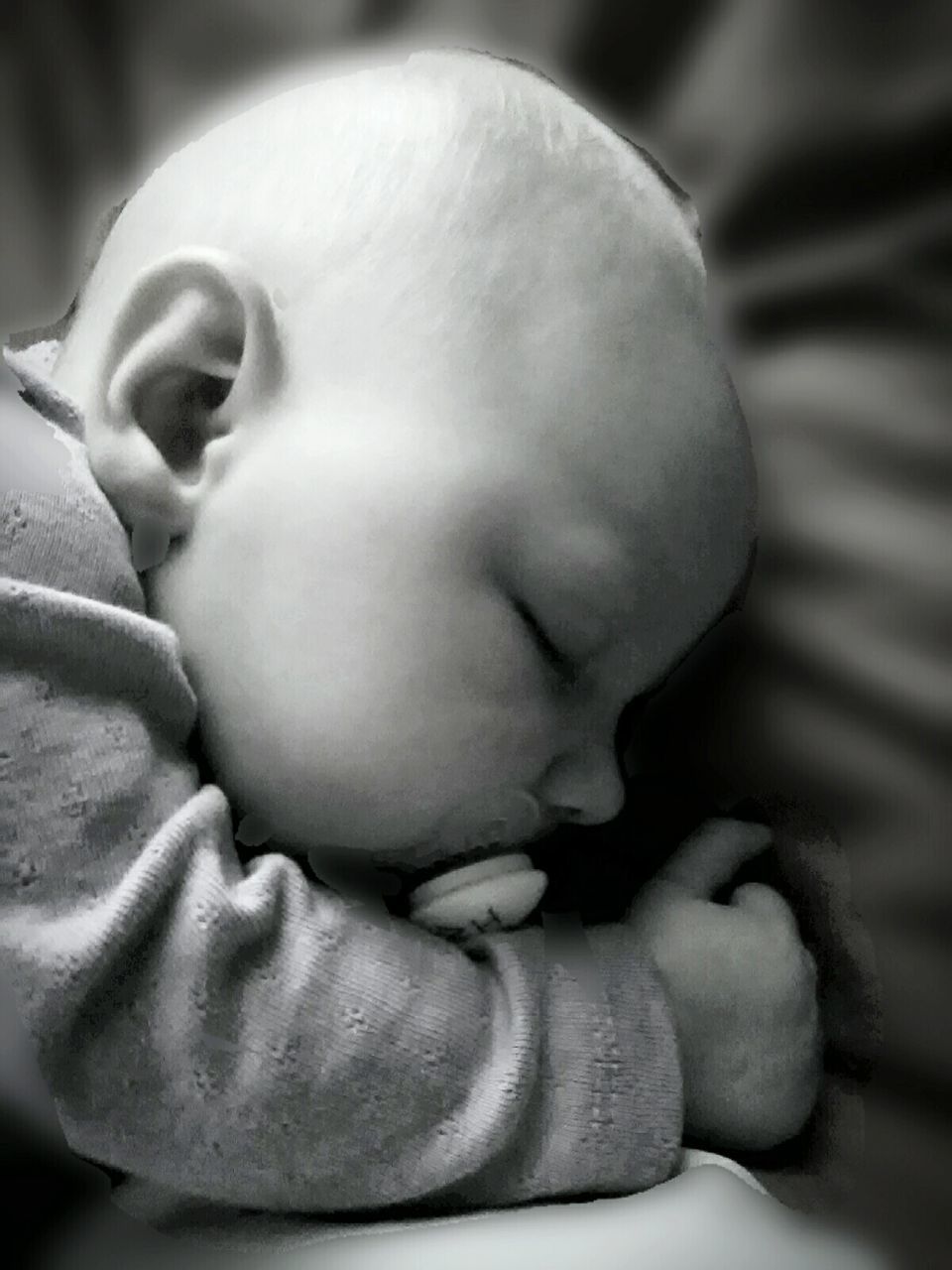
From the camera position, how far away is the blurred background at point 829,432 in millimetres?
578

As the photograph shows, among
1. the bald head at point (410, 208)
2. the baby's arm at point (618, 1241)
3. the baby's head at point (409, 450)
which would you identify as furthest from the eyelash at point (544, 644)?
the baby's arm at point (618, 1241)

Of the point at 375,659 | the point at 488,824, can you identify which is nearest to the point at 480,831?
the point at 488,824

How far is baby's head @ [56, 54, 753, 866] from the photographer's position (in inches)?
19.2

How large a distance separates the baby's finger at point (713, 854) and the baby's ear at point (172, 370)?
310 millimetres

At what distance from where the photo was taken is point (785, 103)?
0.68m

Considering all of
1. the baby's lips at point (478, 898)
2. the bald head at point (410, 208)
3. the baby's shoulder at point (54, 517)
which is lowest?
the baby's lips at point (478, 898)

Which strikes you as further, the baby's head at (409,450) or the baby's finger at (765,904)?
the baby's finger at (765,904)

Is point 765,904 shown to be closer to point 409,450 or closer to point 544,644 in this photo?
point 544,644

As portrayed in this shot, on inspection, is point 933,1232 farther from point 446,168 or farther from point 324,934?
point 446,168

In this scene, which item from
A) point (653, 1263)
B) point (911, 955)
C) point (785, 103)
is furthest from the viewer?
point (785, 103)

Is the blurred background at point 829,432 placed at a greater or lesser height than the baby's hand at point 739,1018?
greater

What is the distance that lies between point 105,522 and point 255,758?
0.12 metres

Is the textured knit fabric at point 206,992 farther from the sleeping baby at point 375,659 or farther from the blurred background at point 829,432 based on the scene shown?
the blurred background at point 829,432

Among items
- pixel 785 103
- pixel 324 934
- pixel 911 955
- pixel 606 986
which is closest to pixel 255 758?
pixel 324 934
